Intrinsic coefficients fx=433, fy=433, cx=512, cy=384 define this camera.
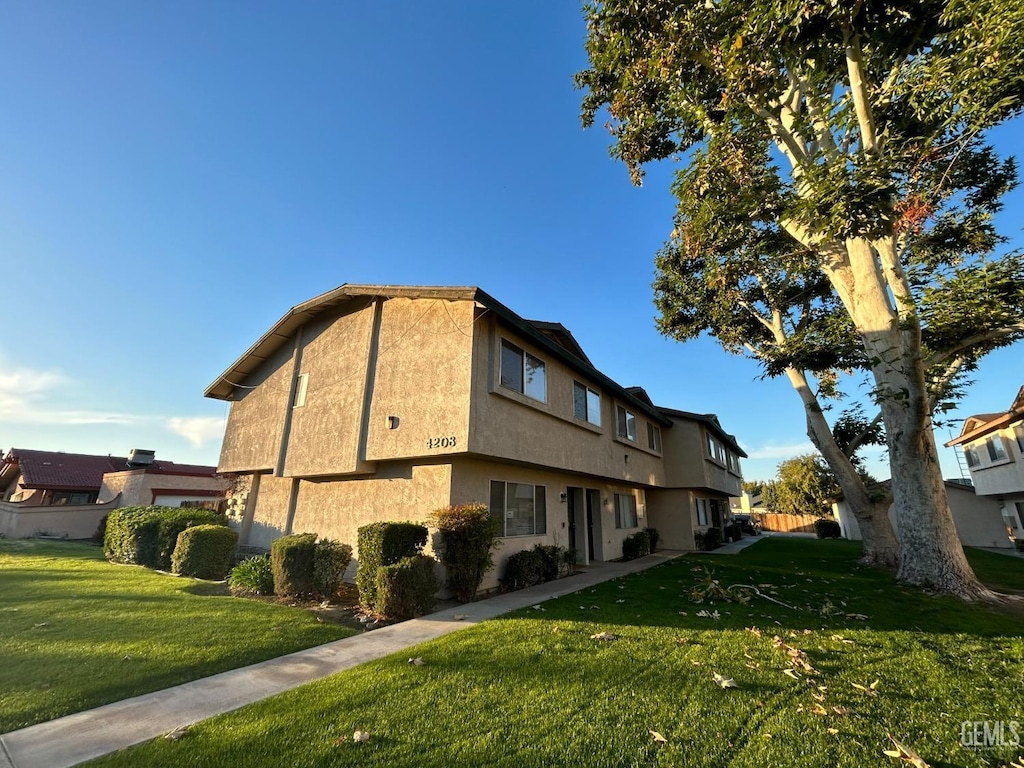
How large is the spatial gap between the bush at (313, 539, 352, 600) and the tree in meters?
49.3

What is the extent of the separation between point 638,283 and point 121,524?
20.8 metres

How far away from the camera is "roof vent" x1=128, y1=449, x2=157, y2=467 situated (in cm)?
2500

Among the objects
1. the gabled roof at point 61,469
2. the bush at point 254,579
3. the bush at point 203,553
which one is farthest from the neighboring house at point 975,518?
the gabled roof at point 61,469

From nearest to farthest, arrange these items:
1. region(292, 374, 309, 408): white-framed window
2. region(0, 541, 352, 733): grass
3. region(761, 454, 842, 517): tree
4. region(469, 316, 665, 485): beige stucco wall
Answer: region(0, 541, 352, 733): grass, region(469, 316, 665, 485): beige stucco wall, region(292, 374, 309, 408): white-framed window, region(761, 454, 842, 517): tree

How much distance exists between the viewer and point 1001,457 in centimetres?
2314

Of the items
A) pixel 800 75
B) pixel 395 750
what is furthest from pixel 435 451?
pixel 800 75

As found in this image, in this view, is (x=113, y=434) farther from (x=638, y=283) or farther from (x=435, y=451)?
(x=638, y=283)

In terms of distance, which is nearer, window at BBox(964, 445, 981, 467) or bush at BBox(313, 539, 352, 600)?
bush at BBox(313, 539, 352, 600)

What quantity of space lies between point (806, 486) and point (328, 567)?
52.6 m

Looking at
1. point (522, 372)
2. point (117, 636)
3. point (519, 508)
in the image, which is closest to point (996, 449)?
point (519, 508)

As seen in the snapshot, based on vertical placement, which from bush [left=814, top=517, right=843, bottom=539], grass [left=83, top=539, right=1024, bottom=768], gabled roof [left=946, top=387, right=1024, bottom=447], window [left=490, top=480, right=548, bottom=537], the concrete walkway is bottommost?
the concrete walkway

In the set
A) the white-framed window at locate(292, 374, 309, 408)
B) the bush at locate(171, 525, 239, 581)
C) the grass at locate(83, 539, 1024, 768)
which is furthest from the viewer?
the white-framed window at locate(292, 374, 309, 408)

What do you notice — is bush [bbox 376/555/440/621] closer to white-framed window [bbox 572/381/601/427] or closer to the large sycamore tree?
white-framed window [bbox 572/381/601/427]

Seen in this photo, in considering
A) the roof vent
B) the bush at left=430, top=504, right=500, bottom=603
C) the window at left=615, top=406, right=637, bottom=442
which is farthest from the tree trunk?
the roof vent
